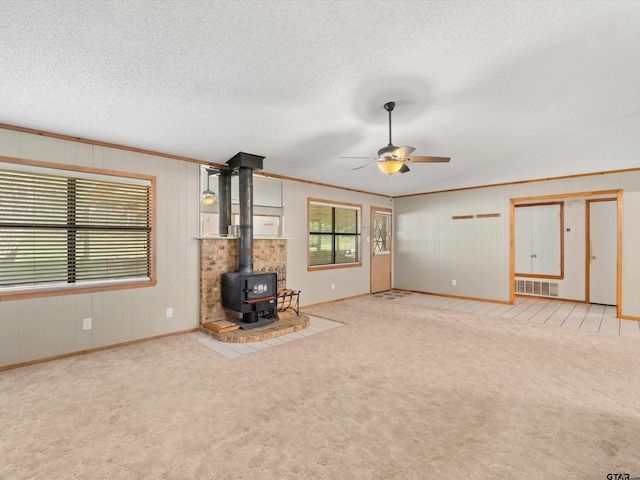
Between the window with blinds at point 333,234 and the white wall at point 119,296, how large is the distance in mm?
2492

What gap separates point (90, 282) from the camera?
3.81m

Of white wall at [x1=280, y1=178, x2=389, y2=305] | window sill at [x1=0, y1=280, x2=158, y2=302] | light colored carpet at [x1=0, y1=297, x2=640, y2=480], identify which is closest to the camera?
light colored carpet at [x1=0, y1=297, x2=640, y2=480]

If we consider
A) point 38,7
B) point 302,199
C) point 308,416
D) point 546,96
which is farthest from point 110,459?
point 546,96

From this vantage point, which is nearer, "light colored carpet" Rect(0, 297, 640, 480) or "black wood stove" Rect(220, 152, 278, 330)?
"light colored carpet" Rect(0, 297, 640, 480)

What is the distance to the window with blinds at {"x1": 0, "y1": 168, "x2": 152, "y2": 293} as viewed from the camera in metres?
3.33

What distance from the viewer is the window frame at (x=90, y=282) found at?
333 centimetres

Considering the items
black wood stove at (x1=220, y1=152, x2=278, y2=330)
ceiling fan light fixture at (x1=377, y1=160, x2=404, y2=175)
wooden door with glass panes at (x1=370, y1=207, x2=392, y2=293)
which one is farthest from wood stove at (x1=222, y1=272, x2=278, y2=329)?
wooden door with glass panes at (x1=370, y1=207, x2=392, y2=293)

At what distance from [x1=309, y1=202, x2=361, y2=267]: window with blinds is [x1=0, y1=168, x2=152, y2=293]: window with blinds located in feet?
10.2

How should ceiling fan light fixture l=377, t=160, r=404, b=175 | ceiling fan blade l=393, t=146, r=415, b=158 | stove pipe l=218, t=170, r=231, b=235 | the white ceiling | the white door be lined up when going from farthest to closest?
1. the white door
2. stove pipe l=218, t=170, r=231, b=235
3. ceiling fan light fixture l=377, t=160, r=404, b=175
4. ceiling fan blade l=393, t=146, r=415, b=158
5. the white ceiling

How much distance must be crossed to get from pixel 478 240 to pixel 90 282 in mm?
6912

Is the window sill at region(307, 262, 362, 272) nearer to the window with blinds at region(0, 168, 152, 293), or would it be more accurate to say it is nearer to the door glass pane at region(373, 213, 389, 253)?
the door glass pane at region(373, 213, 389, 253)

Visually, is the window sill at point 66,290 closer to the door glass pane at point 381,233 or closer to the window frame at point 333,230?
the window frame at point 333,230

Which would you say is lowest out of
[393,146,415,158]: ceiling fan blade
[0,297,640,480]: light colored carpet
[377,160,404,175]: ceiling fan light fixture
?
[0,297,640,480]: light colored carpet

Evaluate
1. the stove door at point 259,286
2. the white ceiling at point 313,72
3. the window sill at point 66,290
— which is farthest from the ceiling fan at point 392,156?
the window sill at point 66,290
